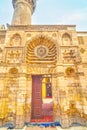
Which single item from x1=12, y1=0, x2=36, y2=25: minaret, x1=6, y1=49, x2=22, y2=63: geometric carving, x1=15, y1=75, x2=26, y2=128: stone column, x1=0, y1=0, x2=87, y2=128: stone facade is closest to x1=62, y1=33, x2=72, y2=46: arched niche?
x1=0, y1=0, x2=87, y2=128: stone facade

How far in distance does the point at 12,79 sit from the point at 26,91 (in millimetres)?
1421

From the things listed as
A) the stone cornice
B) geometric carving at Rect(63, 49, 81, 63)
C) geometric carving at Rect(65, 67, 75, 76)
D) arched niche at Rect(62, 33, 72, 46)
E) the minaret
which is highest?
the minaret

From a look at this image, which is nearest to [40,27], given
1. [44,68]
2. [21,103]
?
[44,68]

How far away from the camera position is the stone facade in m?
10.5

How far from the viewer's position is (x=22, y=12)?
1720 centimetres

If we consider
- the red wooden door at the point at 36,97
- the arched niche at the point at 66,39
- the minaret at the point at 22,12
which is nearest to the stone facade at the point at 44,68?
the arched niche at the point at 66,39

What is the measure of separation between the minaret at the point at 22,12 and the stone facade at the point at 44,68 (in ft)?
12.3

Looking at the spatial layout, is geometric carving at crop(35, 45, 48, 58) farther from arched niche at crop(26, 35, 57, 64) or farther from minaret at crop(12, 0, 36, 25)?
minaret at crop(12, 0, 36, 25)

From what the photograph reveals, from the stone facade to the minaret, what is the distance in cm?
375

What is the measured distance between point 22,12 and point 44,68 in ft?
27.8

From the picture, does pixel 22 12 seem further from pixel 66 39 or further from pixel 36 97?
pixel 36 97

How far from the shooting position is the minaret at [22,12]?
16.7 meters

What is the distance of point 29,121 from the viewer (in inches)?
411

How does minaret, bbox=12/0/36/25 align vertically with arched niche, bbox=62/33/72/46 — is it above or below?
above
